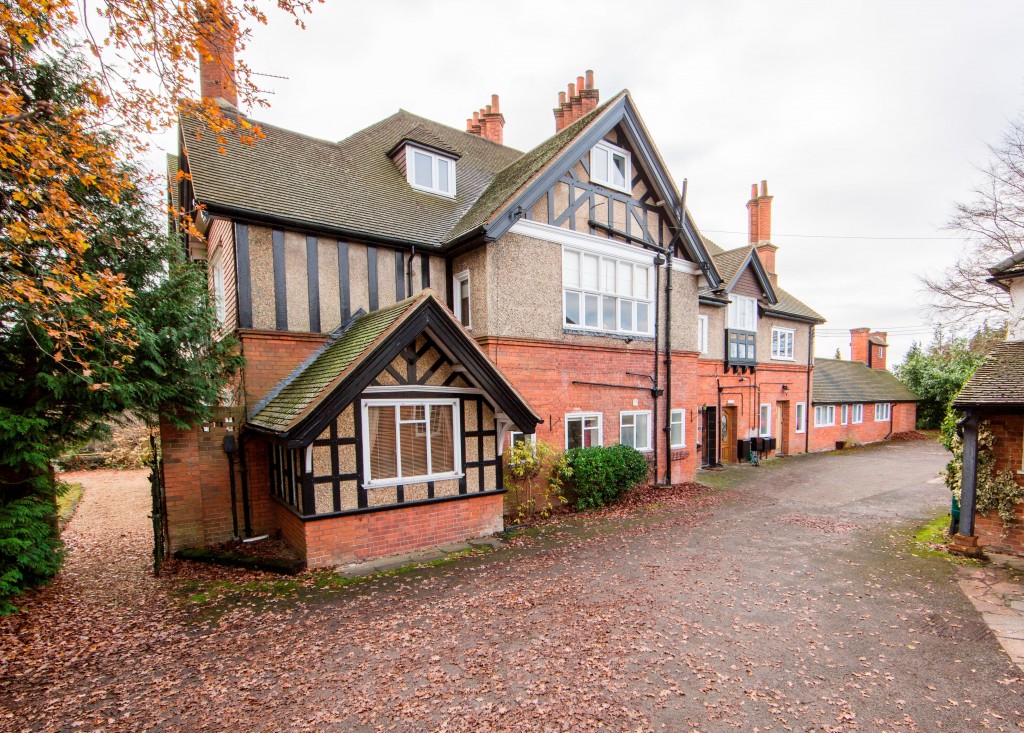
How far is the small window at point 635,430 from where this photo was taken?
13.1 metres

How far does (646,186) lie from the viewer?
13.4m

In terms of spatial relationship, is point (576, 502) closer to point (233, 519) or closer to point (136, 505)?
point (233, 519)

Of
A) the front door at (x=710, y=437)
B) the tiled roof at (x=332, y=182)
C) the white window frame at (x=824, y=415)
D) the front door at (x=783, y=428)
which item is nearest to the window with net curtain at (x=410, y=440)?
the tiled roof at (x=332, y=182)

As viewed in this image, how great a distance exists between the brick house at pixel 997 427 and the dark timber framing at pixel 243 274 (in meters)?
13.0

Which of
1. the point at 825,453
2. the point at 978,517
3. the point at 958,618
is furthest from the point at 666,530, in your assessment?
the point at 825,453

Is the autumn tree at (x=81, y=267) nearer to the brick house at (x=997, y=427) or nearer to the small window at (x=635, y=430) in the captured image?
the small window at (x=635, y=430)

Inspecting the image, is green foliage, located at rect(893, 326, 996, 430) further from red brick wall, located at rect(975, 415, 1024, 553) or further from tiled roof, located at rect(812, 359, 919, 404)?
red brick wall, located at rect(975, 415, 1024, 553)

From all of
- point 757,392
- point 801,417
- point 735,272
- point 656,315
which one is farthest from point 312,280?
point 801,417

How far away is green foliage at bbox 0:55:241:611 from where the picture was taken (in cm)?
643

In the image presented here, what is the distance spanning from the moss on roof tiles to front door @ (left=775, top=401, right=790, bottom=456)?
19.8 m

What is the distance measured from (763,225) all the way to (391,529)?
2114 centimetres

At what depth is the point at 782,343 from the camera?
21656 millimetres

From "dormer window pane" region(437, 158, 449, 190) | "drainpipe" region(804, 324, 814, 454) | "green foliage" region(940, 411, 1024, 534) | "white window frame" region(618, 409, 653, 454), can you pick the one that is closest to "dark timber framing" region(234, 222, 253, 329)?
"dormer window pane" region(437, 158, 449, 190)

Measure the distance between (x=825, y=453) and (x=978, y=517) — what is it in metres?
15.7
